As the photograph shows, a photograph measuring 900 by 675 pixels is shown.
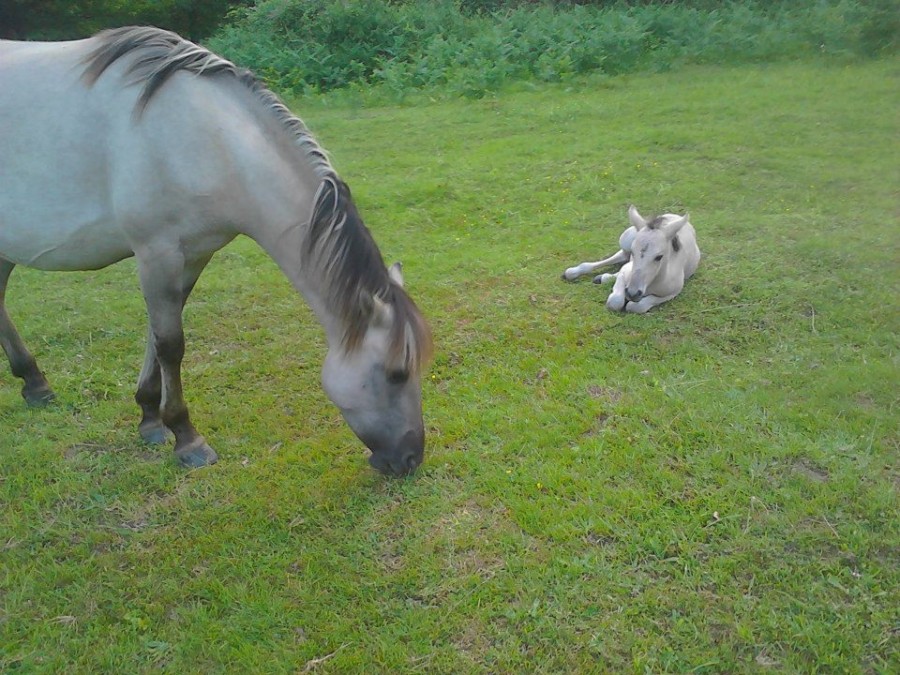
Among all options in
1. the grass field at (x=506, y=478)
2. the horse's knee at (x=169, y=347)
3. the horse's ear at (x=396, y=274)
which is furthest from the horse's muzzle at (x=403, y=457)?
the horse's knee at (x=169, y=347)

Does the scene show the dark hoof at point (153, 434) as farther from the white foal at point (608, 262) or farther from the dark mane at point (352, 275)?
the white foal at point (608, 262)

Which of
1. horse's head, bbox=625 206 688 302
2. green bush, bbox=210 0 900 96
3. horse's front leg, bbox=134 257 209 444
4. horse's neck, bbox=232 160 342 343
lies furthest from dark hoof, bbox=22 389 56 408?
green bush, bbox=210 0 900 96

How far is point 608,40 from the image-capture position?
472 inches

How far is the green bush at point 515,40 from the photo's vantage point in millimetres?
11703

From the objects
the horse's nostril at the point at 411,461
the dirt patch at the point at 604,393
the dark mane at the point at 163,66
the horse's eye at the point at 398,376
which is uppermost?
the dark mane at the point at 163,66

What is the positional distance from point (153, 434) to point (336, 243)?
1795mm

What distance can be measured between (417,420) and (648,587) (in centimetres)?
123

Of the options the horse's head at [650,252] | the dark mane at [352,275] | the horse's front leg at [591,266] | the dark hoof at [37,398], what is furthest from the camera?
the horse's front leg at [591,266]

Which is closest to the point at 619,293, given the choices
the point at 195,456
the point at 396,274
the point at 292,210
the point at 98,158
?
the point at 396,274

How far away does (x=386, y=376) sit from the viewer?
312cm

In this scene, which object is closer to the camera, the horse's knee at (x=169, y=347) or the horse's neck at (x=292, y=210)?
the horse's neck at (x=292, y=210)

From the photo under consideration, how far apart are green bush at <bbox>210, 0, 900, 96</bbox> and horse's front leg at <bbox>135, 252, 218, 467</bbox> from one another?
8855 mm

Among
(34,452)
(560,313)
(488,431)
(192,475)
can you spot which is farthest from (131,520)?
(560,313)

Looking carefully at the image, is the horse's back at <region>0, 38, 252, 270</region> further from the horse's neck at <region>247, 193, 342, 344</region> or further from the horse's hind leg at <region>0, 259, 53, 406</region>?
the horse's hind leg at <region>0, 259, 53, 406</region>
